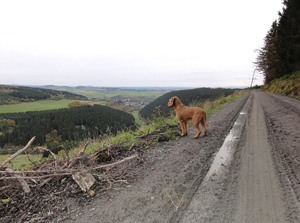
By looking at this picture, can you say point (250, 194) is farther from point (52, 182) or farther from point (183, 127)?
point (52, 182)

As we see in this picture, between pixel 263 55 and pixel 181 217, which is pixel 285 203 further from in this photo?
pixel 263 55

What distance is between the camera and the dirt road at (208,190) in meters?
1.81

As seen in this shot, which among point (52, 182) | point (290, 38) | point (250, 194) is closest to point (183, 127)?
point (250, 194)

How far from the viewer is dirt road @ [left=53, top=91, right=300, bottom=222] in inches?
71.4

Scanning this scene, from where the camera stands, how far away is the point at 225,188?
2293 millimetres

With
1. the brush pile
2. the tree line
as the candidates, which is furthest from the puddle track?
the tree line

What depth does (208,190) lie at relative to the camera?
7.48 ft

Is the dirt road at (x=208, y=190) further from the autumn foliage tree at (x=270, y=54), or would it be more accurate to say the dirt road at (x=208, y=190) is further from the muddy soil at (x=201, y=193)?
the autumn foliage tree at (x=270, y=54)

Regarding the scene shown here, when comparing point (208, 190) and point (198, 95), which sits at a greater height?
point (198, 95)

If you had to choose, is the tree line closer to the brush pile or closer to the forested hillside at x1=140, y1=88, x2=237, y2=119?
the forested hillside at x1=140, y1=88, x2=237, y2=119

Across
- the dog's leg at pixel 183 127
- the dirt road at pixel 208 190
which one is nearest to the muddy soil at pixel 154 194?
the dirt road at pixel 208 190

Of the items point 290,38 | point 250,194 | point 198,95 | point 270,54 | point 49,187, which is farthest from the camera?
point 198,95

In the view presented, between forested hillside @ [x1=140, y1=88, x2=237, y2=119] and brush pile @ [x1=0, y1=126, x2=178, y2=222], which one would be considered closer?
brush pile @ [x1=0, y1=126, x2=178, y2=222]

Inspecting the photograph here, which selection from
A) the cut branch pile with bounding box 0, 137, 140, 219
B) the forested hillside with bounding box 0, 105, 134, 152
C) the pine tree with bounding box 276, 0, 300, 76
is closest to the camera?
the cut branch pile with bounding box 0, 137, 140, 219
